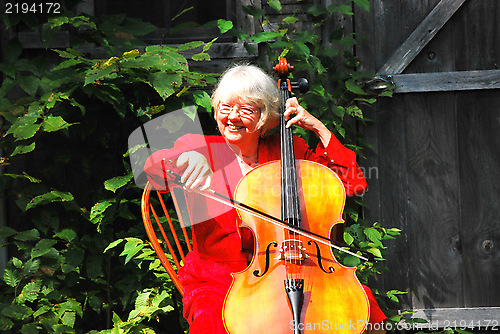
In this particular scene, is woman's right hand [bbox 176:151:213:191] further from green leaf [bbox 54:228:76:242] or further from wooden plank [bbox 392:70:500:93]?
wooden plank [bbox 392:70:500:93]

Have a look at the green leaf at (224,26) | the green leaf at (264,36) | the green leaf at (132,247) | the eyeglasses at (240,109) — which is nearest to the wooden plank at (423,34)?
the green leaf at (264,36)

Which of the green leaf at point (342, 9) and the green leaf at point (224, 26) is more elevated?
the green leaf at point (342, 9)

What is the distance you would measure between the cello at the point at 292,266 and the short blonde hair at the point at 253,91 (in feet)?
0.44

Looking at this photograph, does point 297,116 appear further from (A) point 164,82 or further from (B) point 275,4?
(B) point 275,4

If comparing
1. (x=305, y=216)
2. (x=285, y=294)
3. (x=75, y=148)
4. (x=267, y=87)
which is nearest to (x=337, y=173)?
(x=305, y=216)

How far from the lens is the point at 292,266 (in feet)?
5.95

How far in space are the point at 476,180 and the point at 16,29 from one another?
2.84 m

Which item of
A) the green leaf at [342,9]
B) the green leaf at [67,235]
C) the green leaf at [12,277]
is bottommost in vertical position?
the green leaf at [12,277]

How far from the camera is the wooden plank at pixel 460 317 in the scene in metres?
3.30

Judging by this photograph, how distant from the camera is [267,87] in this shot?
2.21 meters

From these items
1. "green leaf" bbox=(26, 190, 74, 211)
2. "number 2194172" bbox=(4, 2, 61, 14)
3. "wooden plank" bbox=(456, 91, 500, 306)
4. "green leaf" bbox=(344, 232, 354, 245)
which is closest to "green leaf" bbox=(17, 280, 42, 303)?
"green leaf" bbox=(26, 190, 74, 211)

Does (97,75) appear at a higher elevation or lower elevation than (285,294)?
higher

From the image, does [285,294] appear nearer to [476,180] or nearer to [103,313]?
[103,313]

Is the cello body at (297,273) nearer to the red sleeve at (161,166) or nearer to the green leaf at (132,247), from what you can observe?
the red sleeve at (161,166)
